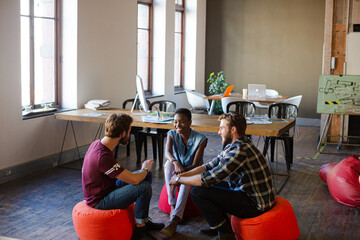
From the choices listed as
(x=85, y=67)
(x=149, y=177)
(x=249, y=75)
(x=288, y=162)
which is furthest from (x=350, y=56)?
(x=149, y=177)

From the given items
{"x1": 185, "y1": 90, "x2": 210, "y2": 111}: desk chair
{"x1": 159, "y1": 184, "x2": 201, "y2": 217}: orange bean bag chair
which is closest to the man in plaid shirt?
{"x1": 159, "y1": 184, "x2": 201, "y2": 217}: orange bean bag chair

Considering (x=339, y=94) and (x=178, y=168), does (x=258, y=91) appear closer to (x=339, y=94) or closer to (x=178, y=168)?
(x=339, y=94)

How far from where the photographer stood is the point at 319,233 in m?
4.09

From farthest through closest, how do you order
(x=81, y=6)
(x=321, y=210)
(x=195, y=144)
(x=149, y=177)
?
(x=81, y=6) → (x=321, y=210) → (x=195, y=144) → (x=149, y=177)

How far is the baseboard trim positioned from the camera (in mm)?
5504

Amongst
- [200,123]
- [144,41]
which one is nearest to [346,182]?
[200,123]

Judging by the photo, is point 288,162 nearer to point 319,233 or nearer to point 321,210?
point 321,210

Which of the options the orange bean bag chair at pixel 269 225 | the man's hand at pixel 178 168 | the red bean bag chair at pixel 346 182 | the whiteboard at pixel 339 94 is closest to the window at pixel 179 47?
the whiteboard at pixel 339 94

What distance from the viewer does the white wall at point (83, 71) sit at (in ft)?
17.9

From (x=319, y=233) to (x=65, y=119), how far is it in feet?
11.4

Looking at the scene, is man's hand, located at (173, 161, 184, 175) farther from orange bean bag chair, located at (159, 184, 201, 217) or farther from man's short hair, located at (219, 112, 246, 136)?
man's short hair, located at (219, 112, 246, 136)

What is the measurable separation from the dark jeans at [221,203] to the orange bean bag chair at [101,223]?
0.60m

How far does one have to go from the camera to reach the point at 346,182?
189 inches

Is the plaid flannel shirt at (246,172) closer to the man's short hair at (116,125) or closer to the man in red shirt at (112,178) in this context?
the man in red shirt at (112,178)
